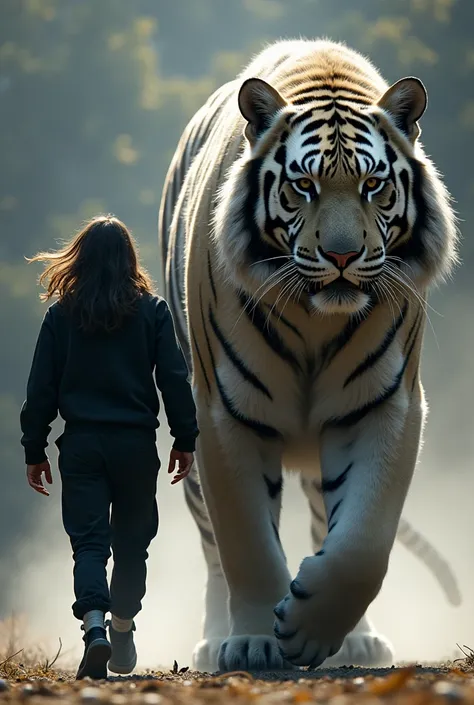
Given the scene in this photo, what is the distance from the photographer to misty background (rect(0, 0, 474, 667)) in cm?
1439

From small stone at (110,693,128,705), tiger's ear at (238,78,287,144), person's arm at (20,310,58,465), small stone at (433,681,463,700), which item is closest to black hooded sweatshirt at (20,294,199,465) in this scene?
person's arm at (20,310,58,465)

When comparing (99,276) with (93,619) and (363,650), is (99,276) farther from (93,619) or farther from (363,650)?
(363,650)

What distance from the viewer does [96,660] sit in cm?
376

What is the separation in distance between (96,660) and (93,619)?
6.0 inches

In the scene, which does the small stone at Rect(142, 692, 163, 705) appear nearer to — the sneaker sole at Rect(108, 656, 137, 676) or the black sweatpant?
the black sweatpant

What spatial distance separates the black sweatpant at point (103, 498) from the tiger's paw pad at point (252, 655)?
431 mm

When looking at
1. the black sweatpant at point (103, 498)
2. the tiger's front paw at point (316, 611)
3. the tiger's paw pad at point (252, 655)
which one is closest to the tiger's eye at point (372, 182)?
the black sweatpant at point (103, 498)

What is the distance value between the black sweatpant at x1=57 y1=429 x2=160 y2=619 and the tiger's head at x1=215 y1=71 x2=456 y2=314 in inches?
26.4

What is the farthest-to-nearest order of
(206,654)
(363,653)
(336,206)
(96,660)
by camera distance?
(206,654) < (363,653) < (336,206) < (96,660)

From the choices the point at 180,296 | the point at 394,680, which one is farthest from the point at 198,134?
the point at 394,680

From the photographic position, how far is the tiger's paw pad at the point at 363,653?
5547 mm

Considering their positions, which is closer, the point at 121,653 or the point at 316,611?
the point at 316,611

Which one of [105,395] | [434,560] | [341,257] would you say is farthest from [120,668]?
[434,560]

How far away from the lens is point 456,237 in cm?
457
